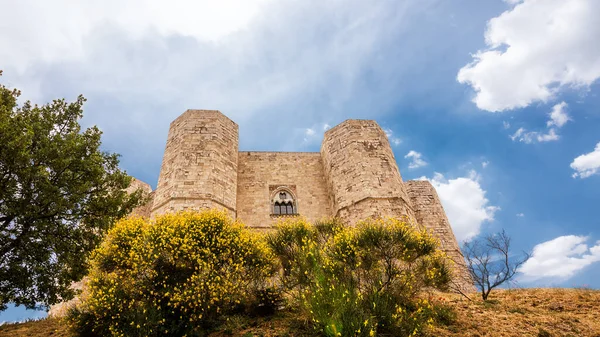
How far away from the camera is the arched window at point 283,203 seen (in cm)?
1462

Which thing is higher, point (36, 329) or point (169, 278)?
point (169, 278)

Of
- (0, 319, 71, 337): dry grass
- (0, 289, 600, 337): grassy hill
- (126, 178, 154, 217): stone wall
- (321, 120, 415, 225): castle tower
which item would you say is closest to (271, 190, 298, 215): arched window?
(321, 120, 415, 225): castle tower

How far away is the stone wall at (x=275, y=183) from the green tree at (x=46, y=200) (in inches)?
249

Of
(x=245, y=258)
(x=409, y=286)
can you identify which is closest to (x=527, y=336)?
(x=409, y=286)

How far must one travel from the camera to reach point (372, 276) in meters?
6.99

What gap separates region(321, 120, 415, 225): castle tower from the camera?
1291 centimetres

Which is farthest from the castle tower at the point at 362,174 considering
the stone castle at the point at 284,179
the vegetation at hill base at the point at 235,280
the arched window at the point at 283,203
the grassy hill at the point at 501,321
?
the vegetation at hill base at the point at 235,280

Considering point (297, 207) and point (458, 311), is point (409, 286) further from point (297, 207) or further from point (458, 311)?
point (297, 207)

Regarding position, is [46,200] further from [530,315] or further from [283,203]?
[530,315]

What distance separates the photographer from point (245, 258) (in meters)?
7.45

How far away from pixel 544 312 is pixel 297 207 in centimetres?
940

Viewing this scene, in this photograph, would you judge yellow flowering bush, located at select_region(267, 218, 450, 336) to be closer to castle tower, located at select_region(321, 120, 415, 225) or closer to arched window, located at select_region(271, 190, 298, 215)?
castle tower, located at select_region(321, 120, 415, 225)

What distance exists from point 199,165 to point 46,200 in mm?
5963

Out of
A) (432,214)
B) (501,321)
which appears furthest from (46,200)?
(432,214)
